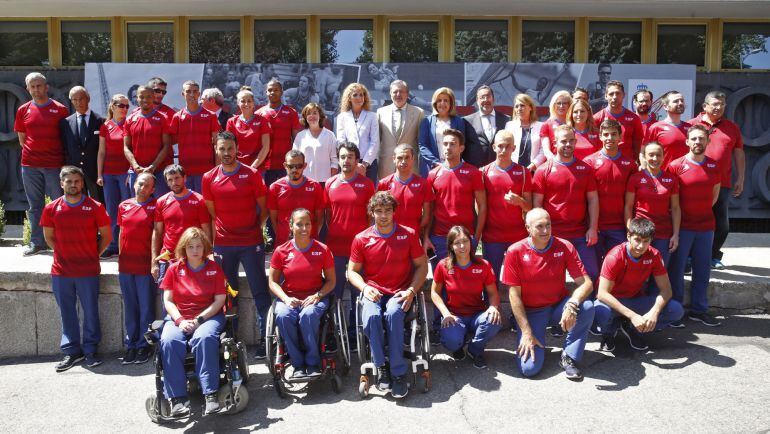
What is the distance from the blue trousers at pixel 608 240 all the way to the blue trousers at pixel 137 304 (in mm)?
4050

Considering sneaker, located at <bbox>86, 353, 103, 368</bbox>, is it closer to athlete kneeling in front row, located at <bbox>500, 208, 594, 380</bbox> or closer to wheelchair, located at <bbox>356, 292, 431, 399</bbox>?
wheelchair, located at <bbox>356, 292, 431, 399</bbox>

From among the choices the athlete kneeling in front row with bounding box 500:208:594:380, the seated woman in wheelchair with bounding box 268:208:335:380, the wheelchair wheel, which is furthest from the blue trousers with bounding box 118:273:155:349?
the athlete kneeling in front row with bounding box 500:208:594:380

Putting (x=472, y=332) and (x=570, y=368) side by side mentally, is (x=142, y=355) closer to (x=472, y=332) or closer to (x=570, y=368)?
(x=472, y=332)

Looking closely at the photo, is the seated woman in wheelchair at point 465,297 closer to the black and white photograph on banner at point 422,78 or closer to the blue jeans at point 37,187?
the black and white photograph on banner at point 422,78

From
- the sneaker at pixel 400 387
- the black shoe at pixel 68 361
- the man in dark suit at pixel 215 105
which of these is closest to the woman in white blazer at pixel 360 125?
the man in dark suit at pixel 215 105

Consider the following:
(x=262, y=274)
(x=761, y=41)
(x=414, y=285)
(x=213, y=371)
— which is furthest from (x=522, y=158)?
(x=761, y=41)

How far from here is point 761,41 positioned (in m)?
9.88

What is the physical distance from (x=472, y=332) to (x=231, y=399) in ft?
6.48

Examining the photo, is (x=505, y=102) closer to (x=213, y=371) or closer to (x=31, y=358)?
(x=213, y=371)

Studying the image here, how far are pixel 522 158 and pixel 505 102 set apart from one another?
3.05m

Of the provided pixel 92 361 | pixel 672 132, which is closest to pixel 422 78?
pixel 672 132

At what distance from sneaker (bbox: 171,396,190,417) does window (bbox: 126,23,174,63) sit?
283 inches

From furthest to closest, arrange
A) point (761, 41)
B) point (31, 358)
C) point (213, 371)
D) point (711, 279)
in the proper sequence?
1. point (761, 41)
2. point (711, 279)
3. point (31, 358)
4. point (213, 371)

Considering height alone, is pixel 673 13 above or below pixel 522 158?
above
